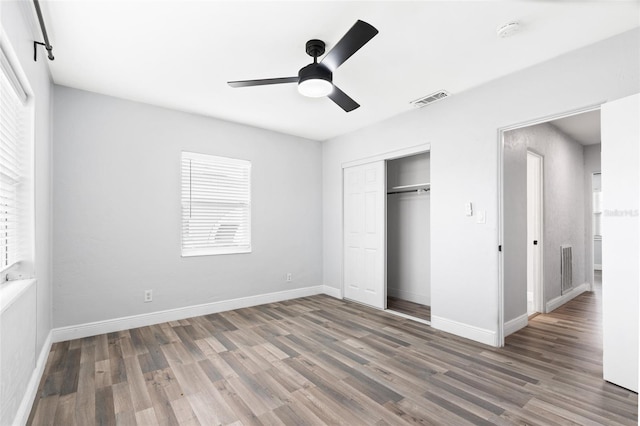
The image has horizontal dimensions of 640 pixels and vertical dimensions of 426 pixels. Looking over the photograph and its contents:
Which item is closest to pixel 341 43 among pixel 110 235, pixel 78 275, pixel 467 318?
pixel 467 318

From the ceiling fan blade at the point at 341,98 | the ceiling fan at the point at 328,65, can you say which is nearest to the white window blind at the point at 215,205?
the ceiling fan at the point at 328,65

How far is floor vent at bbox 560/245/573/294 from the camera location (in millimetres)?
4727

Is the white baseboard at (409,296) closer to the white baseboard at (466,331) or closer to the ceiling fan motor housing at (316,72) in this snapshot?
the white baseboard at (466,331)

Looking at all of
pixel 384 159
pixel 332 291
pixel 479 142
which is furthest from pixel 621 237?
pixel 332 291

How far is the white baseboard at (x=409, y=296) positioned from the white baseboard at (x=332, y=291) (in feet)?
2.94

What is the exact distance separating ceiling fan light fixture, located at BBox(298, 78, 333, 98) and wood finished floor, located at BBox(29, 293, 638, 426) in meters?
2.31

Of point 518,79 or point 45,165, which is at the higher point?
point 518,79

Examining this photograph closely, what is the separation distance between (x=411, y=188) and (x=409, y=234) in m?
0.75

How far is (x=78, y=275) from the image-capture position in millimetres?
3330

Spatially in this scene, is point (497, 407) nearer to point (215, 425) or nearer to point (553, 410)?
point (553, 410)

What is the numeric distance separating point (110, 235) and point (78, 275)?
508 mm

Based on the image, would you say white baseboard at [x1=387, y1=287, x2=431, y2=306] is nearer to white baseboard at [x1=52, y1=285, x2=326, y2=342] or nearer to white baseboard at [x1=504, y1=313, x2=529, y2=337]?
white baseboard at [x1=504, y1=313, x2=529, y2=337]

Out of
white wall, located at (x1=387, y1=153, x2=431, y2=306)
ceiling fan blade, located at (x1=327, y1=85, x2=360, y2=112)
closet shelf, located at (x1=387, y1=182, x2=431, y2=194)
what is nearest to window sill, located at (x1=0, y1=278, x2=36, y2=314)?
ceiling fan blade, located at (x1=327, y1=85, x2=360, y2=112)

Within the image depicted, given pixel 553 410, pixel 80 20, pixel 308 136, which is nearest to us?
pixel 553 410
